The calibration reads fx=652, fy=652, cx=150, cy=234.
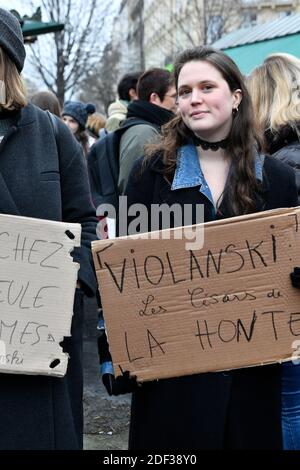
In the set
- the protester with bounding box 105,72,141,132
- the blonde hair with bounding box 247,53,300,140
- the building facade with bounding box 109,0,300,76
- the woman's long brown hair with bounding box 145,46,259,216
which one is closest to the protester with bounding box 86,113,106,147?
the protester with bounding box 105,72,141,132

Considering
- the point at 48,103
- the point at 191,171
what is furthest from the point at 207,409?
the point at 48,103

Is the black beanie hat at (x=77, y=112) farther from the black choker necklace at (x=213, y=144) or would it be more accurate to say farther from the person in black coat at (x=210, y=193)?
the black choker necklace at (x=213, y=144)

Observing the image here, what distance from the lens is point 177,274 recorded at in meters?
2.17

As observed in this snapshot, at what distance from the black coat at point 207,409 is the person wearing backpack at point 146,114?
2033 millimetres

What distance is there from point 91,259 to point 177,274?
14.0 inches

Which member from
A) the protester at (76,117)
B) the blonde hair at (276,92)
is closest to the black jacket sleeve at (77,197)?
the blonde hair at (276,92)

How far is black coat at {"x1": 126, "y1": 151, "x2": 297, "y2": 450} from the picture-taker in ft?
7.73

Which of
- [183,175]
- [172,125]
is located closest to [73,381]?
[183,175]

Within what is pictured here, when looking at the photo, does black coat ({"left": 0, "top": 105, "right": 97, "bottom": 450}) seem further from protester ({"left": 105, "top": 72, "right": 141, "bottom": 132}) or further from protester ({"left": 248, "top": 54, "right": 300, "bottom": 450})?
protester ({"left": 105, "top": 72, "right": 141, "bottom": 132})

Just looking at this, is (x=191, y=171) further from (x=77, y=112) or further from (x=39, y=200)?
(x=77, y=112)

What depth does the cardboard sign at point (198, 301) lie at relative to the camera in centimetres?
217

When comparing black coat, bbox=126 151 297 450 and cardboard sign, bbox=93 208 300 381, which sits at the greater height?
cardboard sign, bbox=93 208 300 381
